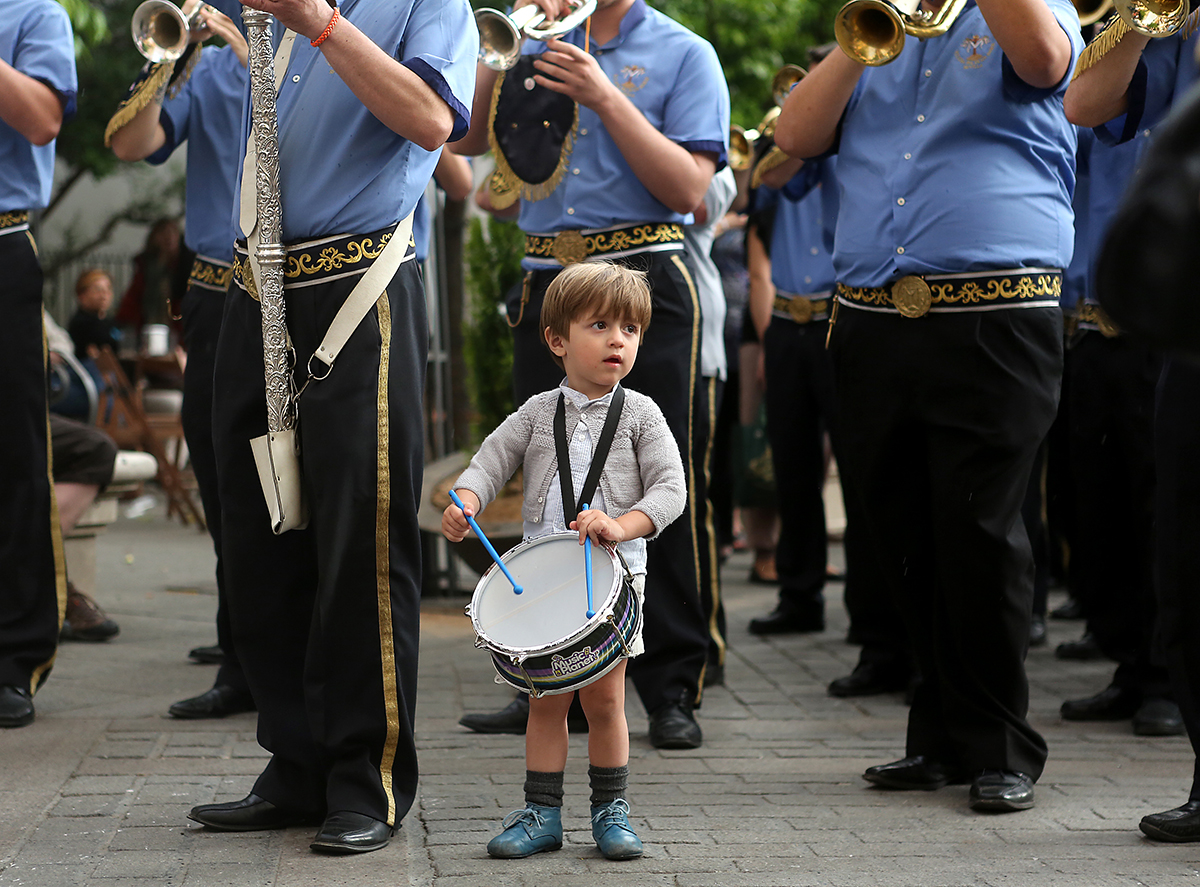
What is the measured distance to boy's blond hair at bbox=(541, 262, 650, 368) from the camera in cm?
324

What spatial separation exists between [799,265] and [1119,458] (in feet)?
5.54

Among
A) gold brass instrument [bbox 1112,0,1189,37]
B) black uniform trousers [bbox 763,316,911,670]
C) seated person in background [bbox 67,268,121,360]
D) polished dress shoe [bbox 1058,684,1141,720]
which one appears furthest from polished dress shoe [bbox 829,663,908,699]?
seated person in background [bbox 67,268,121,360]

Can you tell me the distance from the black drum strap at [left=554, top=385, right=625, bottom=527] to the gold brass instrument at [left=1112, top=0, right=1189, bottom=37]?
4.74ft

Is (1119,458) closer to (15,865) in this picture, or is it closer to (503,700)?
(503,700)

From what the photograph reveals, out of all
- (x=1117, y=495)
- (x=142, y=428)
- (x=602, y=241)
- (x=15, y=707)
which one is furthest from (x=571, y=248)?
(x=142, y=428)

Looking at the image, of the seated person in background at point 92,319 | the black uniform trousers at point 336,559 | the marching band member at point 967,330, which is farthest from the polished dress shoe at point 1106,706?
the seated person in background at point 92,319

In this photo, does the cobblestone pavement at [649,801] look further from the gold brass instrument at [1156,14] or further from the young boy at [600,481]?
the gold brass instrument at [1156,14]

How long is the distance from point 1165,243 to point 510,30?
2953 millimetres

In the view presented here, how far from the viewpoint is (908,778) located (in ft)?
12.6

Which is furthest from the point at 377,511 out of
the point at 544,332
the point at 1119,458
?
the point at 1119,458

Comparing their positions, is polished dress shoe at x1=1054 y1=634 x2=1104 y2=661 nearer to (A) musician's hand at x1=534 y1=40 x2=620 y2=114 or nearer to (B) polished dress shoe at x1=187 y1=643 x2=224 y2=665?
(A) musician's hand at x1=534 y1=40 x2=620 y2=114

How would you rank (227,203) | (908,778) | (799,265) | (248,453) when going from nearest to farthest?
(248,453) < (908,778) < (227,203) < (799,265)

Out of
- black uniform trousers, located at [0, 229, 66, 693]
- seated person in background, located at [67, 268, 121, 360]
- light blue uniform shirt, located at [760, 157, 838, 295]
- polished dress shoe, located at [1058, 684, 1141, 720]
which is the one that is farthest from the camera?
seated person in background, located at [67, 268, 121, 360]

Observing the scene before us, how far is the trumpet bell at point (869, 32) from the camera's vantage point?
3594 mm
